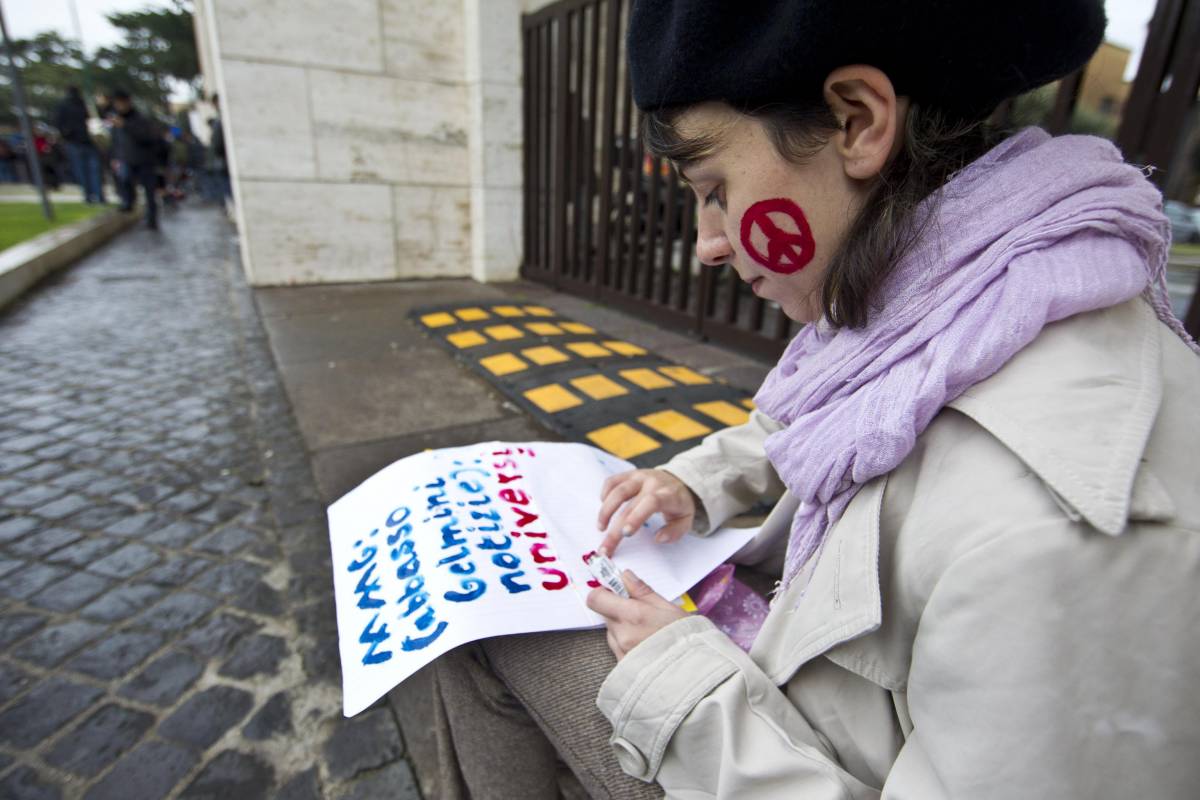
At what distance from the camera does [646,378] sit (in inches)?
135

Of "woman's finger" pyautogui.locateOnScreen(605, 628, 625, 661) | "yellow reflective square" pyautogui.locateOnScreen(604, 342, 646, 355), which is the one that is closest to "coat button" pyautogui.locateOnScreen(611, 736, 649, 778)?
"woman's finger" pyautogui.locateOnScreen(605, 628, 625, 661)

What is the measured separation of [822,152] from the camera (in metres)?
0.78

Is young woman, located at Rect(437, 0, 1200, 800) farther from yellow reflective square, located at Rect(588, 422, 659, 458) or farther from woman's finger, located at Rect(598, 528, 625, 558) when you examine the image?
yellow reflective square, located at Rect(588, 422, 659, 458)

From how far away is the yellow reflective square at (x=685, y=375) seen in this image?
343cm

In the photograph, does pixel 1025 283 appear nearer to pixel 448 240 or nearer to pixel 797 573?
pixel 797 573

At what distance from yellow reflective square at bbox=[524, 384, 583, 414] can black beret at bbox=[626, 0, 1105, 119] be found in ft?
7.56

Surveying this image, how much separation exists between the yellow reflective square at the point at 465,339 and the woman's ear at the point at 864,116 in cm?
344

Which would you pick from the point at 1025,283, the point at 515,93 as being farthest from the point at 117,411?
the point at 515,93

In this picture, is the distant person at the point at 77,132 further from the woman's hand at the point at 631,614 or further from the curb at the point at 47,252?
the woman's hand at the point at 631,614

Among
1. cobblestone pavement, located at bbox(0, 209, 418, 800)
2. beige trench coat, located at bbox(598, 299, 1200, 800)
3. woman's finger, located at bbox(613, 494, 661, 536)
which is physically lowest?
cobblestone pavement, located at bbox(0, 209, 418, 800)

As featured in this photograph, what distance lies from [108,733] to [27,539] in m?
1.12

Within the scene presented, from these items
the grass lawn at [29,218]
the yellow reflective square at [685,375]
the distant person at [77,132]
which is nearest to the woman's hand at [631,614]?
the yellow reflective square at [685,375]

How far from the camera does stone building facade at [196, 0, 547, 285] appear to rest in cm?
532

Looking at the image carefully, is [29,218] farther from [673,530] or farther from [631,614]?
[631,614]
